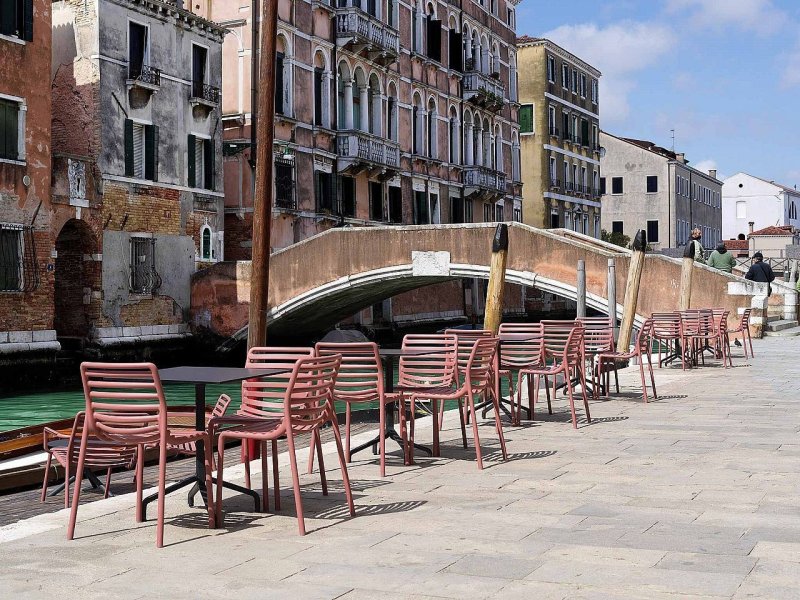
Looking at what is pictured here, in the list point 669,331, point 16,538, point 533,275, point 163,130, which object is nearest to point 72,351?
point 163,130

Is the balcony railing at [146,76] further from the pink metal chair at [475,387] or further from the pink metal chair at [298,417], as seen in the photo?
the pink metal chair at [298,417]

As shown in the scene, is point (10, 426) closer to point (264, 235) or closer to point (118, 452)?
point (264, 235)

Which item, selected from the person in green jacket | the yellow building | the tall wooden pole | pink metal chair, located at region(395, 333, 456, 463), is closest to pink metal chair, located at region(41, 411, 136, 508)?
the tall wooden pole

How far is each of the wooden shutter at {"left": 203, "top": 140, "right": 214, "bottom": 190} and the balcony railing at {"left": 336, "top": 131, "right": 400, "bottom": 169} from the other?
521 centimetres

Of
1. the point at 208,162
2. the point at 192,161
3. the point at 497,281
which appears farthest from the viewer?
the point at 208,162

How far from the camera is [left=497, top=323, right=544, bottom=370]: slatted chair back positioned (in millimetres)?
9562

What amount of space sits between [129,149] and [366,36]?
10.2 metres

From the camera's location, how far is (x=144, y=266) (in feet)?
86.5

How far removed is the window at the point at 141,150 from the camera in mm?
25484

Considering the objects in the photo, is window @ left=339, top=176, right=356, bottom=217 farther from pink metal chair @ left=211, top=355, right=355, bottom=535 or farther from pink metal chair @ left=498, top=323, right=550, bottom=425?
pink metal chair @ left=211, top=355, right=355, bottom=535

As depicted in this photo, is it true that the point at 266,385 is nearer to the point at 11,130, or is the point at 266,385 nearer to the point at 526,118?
the point at 11,130

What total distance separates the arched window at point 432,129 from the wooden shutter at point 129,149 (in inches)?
585

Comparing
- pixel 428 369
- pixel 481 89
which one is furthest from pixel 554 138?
pixel 428 369

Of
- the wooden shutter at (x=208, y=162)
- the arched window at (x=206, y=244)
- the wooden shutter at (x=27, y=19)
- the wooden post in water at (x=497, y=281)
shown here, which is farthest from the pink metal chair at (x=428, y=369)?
the wooden shutter at (x=208, y=162)
